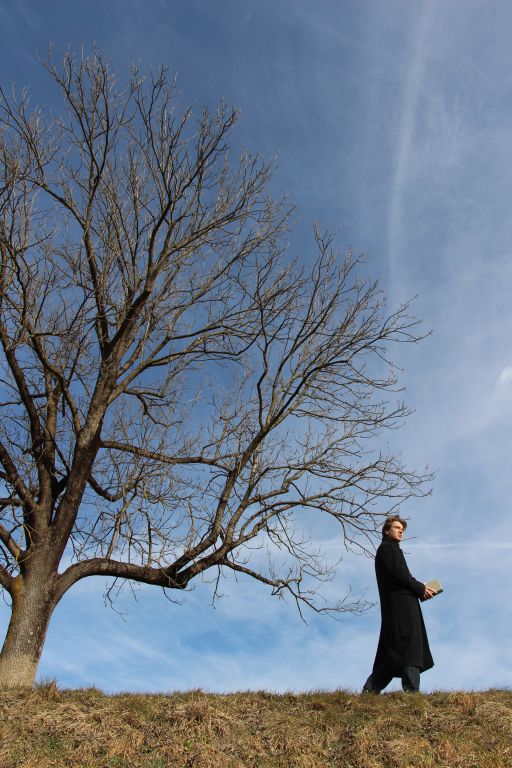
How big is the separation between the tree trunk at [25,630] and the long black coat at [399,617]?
166 inches

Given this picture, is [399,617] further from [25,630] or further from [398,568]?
[25,630]

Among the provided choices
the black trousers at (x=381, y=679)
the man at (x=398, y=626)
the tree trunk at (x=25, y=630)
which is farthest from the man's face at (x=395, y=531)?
the tree trunk at (x=25, y=630)

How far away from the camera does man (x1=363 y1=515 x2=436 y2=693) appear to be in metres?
7.12

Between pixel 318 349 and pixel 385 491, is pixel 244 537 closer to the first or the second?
pixel 385 491

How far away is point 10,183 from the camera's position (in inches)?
361

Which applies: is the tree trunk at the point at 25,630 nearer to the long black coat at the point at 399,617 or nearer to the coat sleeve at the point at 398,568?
the long black coat at the point at 399,617

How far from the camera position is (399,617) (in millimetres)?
7254

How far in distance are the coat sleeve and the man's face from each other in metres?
0.22

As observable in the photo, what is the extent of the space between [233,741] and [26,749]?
1.89m

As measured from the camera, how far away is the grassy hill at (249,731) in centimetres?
560

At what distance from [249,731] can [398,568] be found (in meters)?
2.46

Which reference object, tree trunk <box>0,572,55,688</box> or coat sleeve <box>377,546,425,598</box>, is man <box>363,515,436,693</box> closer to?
coat sleeve <box>377,546,425,598</box>

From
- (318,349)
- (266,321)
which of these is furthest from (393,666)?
(266,321)

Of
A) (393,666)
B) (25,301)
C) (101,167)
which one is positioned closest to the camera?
(393,666)
